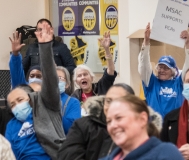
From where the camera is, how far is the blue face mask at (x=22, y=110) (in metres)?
3.05

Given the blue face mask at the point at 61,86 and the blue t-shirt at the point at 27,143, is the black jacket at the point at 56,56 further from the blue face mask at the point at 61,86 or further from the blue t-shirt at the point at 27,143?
the blue t-shirt at the point at 27,143

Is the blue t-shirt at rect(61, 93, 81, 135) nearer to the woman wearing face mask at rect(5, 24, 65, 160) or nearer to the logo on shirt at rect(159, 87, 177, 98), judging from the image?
the woman wearing face mask at rect(5, 24, 65, 160)

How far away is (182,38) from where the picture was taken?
384 cm

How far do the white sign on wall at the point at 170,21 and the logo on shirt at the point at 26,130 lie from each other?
1.41m

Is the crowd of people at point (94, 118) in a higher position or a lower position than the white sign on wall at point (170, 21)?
lower

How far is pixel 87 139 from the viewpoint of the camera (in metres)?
2.62

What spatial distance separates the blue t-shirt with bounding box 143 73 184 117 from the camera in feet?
13.0

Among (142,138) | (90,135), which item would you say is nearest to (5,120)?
(90,135)

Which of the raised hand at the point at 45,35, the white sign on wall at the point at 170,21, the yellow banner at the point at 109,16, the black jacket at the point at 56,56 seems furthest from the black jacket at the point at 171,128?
the yellow banner at the point at 109,16

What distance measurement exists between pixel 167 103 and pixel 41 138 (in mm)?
1388

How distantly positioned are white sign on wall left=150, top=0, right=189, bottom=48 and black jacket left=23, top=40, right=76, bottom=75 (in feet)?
6.41

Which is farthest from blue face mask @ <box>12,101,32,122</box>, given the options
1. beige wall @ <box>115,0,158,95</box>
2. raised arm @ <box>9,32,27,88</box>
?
beige wall @ <box>115,0,158,95</box>

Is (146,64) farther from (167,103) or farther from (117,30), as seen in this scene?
(117,30)

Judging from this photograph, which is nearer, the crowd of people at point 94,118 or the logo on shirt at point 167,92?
the crowd of people at point 94,118
